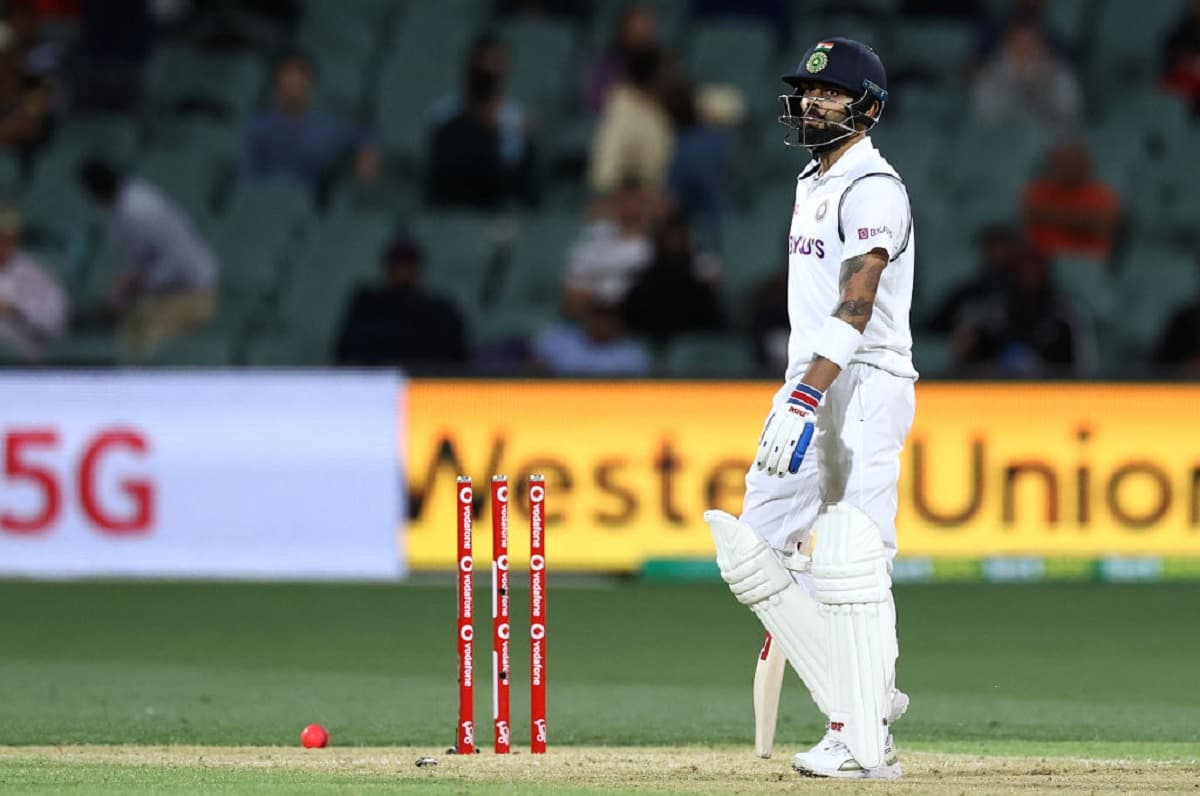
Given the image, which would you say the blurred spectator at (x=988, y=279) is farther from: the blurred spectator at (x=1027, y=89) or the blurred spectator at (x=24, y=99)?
the blurred spectator at (x=24, y=99)

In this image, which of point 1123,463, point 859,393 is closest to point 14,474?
point 1123,463

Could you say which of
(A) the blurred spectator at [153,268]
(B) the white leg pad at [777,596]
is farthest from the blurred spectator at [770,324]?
(B) the white leg pad at [777,596]

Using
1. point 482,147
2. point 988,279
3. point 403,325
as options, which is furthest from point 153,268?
point 988,279

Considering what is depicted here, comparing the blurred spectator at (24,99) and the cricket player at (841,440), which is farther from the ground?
the blurred spectator at (24,99)

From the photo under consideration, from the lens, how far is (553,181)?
1783 centimetres

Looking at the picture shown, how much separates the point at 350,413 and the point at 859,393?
7.47 meters

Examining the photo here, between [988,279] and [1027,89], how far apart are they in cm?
289

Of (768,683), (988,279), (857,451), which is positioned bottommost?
(768,683)

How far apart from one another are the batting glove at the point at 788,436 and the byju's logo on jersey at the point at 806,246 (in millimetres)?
571

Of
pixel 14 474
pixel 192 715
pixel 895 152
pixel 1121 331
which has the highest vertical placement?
pixel 895 152

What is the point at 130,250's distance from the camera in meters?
16.3

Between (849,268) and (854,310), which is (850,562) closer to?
(854,310)

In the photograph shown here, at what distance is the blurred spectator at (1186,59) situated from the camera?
59.1ft

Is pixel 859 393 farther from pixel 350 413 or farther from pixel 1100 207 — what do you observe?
pixel 1100 207
